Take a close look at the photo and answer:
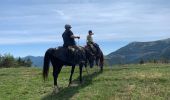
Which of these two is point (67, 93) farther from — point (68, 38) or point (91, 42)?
point (91, 42)

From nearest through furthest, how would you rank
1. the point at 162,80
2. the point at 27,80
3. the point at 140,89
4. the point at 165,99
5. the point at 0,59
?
1. the point at 165,99
2. the point at 140,89
3. the point at 162,80
4. the point at 27,80
5. the point at 0,59

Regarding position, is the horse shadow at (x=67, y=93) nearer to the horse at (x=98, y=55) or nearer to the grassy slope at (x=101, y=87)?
the grassy slope at (x=101, y=87)

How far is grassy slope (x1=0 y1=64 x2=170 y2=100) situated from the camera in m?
22.9

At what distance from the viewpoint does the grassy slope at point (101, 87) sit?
22906mm

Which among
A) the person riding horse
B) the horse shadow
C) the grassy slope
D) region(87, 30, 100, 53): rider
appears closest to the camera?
the grassy slope

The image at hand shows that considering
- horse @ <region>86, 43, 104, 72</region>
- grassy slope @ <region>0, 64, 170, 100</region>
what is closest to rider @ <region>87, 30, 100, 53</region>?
horse @ <region>86, 43, 104, 72</region>

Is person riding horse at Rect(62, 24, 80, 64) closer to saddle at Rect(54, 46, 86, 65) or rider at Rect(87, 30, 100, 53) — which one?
saddle at Rect(54, 46, 86, 65)

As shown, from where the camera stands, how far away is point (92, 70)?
31.1 metres

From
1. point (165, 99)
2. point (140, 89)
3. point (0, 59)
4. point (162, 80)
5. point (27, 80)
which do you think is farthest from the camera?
point (0, 59)

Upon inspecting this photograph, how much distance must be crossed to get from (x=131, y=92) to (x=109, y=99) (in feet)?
4.90

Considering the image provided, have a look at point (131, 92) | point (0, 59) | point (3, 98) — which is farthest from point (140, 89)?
point (0, 59)

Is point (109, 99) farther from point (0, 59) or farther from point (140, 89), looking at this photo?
point (0, 59)

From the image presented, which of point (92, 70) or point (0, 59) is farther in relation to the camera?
point (0, 59)

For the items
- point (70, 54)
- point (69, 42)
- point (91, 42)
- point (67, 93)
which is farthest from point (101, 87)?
point (91, 42)
